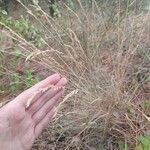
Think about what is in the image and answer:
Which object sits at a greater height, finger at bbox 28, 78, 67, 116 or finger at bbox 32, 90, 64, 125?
finger at bbox 28, 78, 67, 116

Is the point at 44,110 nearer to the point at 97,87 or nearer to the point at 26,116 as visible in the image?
the point at 26,116

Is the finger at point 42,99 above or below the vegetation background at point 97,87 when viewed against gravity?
above


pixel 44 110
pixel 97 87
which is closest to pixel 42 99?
pixel 44 110

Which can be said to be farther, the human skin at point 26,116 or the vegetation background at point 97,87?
the vegetation background at point 97,87

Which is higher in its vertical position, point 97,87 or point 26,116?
Answer: point 26,116

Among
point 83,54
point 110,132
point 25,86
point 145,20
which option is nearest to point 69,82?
point 83,54

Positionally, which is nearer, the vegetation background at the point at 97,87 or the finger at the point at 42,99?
the finger at the point at 42,99

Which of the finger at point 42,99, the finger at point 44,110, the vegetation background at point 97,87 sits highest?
the finger at point 42,99

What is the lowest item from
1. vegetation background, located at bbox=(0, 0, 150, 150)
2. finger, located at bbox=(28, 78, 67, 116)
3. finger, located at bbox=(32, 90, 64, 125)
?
vegetation background, located at bbox=(0, 0, 150, 150)
